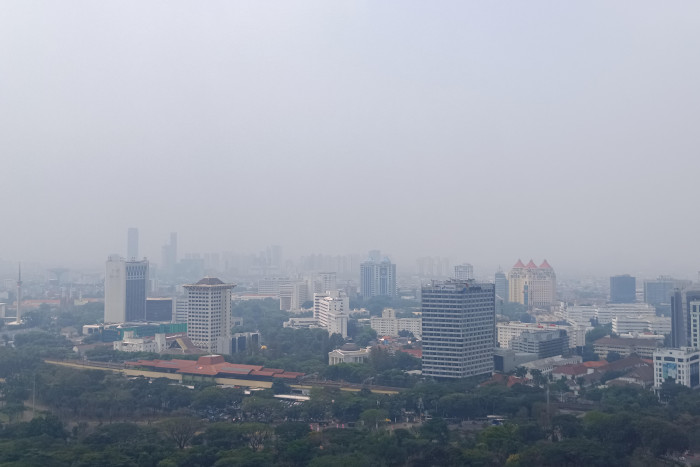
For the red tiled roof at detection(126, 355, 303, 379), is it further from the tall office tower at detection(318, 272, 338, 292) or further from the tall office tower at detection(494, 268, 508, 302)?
the tall office tower at detection(494, 268, 508, 302)

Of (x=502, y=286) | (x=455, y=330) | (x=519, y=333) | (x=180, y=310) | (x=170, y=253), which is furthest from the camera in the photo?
(x=170, y=253)

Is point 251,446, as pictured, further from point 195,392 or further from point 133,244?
point 133,244

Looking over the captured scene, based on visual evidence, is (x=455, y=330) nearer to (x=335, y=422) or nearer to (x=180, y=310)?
(x=335, y=422)

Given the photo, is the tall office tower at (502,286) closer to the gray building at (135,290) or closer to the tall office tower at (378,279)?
the tall office tower at (378,279)

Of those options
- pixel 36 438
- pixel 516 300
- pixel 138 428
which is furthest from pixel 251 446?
pixel 516 300

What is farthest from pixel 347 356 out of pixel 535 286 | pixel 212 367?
pixel 535 286

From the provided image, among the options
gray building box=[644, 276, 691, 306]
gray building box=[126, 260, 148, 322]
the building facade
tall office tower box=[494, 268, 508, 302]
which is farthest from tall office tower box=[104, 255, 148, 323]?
gray building box=[644, 276, 691, 306]

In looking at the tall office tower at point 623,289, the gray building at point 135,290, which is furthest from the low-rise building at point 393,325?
A: the tall office tower at point 623,289

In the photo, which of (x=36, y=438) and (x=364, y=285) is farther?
(x=364, y=285)
